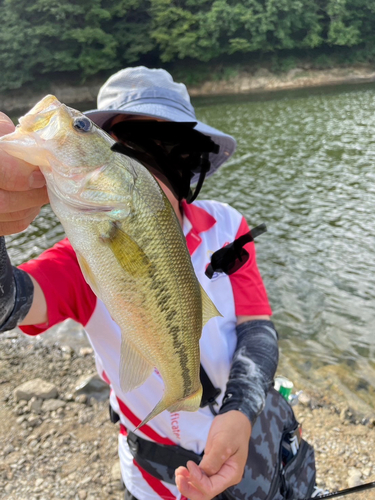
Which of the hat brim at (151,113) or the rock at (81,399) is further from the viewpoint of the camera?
the rock at (81,399)

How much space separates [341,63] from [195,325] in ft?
149

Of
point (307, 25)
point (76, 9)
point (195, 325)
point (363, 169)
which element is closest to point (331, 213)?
point (363, 169)

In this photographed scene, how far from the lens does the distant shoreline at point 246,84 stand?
36.4 meters

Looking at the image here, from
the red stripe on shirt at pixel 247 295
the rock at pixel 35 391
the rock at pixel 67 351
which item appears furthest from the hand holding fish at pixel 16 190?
the rock at pixel 67 351

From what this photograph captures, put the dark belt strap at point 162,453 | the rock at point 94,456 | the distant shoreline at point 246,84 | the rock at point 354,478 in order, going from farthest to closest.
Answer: the distant shoreline at point 246,84 → the rock at point 94,456 → the rock at point 354,478 → the dark belt strap at point 162,453

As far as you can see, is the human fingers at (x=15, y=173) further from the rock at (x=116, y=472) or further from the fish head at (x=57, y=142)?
the rock at (x=116, y=472)

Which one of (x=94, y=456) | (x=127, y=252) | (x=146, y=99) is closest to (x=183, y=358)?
(x=127, y=252)

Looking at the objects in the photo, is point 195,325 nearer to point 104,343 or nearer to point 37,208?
point 37,208

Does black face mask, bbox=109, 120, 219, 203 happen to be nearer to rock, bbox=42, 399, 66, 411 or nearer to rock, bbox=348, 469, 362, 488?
rock, bbox=348, 469, 362, 488

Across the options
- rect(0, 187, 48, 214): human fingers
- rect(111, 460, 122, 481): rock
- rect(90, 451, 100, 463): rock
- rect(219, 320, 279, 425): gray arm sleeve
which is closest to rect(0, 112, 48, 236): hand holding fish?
rect(0, 187, 48, 214): human fingers

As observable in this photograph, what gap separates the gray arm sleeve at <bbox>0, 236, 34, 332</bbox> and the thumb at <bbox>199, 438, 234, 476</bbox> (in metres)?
0.95

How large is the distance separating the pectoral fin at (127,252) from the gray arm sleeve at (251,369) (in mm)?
985

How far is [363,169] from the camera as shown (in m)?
12.8

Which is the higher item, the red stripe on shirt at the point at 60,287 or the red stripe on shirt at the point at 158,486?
the red stripe on shirt at the point at 60,287
